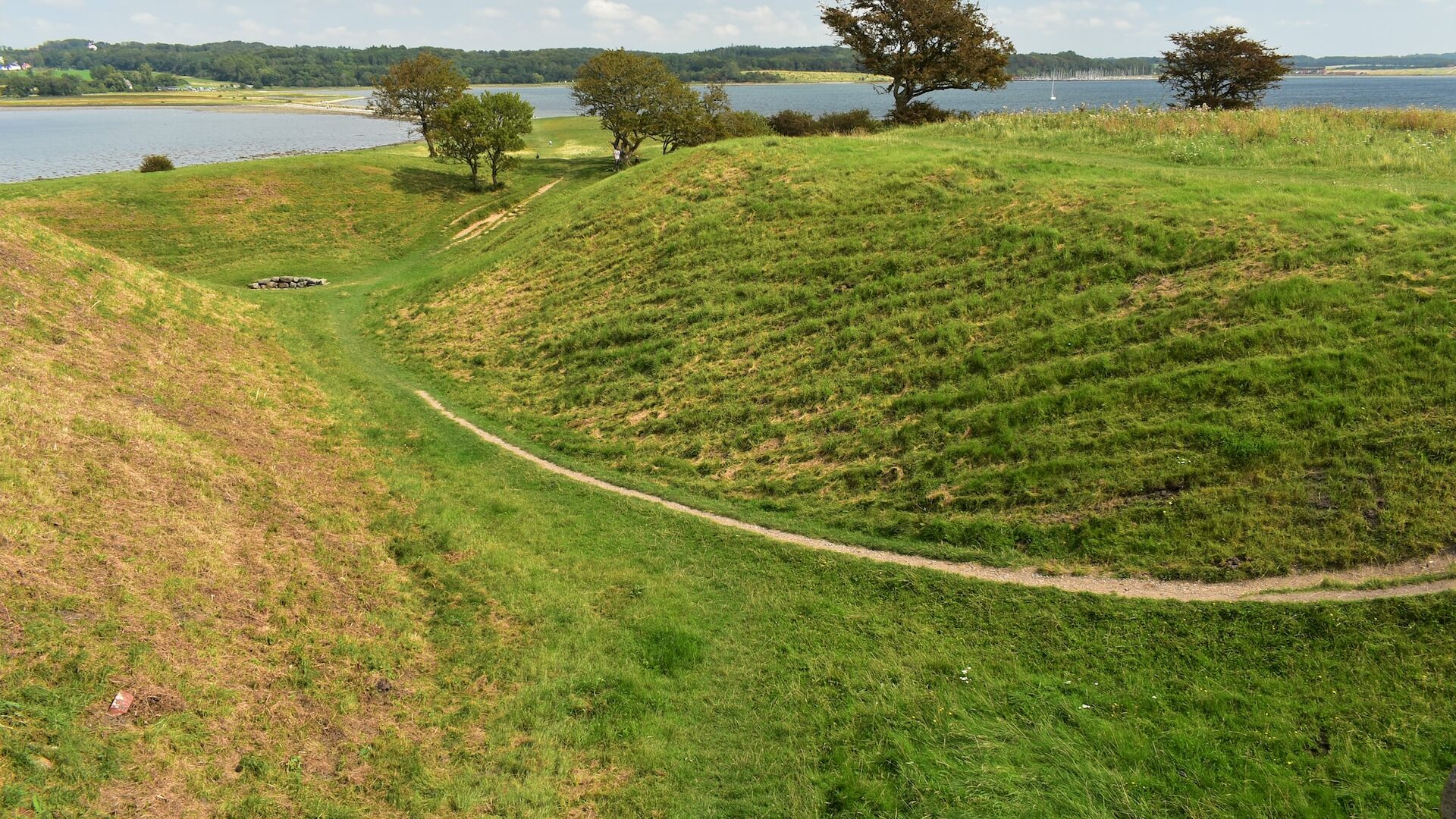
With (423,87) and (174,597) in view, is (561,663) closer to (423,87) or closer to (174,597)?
(174,597)

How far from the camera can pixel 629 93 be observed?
6053 centimetres

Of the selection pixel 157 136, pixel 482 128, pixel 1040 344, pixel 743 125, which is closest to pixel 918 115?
pixel 743 125

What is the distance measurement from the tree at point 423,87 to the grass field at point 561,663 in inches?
2146

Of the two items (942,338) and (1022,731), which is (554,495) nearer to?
(942,338)

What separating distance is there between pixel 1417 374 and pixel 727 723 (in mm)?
11991

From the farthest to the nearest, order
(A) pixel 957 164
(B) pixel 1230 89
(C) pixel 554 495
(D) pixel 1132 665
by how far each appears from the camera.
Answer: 1. (B) pixel 1230 89
2. (A) pixel 957 164
3. (C) pixel 554 495
4. (D) pixel 1132 665

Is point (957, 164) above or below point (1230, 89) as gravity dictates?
below

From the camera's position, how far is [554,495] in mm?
15969

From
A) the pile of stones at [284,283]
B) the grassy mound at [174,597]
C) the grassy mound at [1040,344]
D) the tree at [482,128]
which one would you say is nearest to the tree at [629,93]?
the tree at [482,128]

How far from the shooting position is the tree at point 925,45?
4078 cm

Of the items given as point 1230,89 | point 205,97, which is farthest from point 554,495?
point 205,97

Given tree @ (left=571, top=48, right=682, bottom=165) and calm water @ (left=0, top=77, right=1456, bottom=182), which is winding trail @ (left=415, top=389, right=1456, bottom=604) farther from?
tree @ (left=571, top=48, right=682, bottom=165)

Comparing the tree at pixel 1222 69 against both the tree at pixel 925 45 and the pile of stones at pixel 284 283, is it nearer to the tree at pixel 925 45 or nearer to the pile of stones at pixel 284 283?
the tree at pixel 925 45

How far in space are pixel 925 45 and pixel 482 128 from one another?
29965mm
